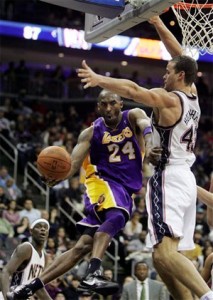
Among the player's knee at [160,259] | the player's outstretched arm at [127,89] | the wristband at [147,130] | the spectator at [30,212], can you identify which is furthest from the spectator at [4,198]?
the player's outstretched arm at [127,89]

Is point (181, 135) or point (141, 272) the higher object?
point (181, 135)

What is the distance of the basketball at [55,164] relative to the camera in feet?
23.5

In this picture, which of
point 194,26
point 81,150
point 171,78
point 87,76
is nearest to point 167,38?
point 194,26

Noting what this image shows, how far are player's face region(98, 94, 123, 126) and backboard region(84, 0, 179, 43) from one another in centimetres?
60

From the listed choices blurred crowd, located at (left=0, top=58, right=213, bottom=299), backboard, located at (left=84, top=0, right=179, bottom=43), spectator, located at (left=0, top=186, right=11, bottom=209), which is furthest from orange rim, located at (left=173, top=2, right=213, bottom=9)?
spectator, located at (left=0, top=186, right=11, bottom=209)

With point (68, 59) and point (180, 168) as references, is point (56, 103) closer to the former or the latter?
point (68, 59)

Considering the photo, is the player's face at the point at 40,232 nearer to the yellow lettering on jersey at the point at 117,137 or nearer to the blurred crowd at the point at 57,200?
the yellow lettering on jersey at the point at 117,137

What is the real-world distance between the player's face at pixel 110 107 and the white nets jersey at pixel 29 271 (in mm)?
1866

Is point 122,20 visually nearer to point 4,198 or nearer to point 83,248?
point 83,248

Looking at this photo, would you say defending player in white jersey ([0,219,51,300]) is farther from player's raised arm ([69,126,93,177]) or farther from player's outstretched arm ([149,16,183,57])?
player's outstretched arm ([149,16,183,57])

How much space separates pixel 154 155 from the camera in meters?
6.79

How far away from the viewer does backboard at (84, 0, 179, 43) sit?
7.01m

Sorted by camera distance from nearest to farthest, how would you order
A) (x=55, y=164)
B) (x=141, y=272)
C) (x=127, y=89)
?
(x=127, y=89) < (x=55, y=164) < (x=141, y=272)

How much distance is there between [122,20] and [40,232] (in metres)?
2.72
